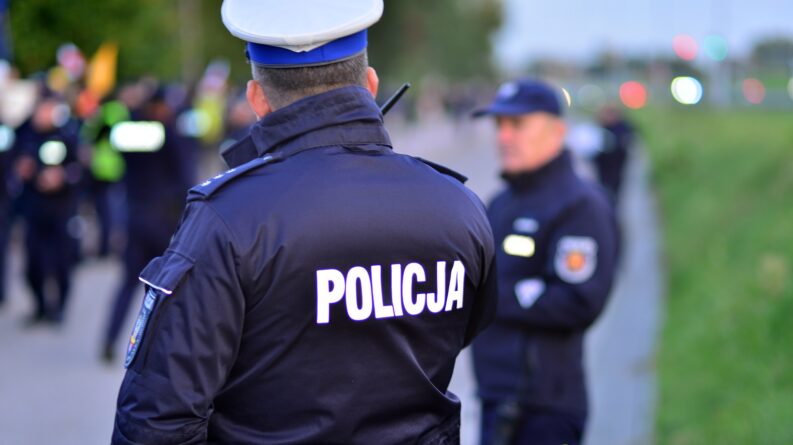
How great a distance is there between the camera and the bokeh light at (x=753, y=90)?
152ft

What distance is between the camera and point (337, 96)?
2396 mm

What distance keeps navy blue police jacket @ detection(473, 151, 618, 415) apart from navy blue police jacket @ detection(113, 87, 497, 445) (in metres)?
1.51

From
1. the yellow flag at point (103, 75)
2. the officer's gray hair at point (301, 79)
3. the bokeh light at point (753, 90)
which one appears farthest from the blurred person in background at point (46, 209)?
the bokeh light at point (753, 90)

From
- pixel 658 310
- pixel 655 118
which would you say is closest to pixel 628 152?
pixel 658 310

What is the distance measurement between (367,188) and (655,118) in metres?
39.6

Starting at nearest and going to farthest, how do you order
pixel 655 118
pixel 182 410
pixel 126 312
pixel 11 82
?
pixel 182 410, pixel 126 312, pixel 11 82, pixel 655 118

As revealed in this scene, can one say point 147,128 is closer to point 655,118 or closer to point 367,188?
point 367,188

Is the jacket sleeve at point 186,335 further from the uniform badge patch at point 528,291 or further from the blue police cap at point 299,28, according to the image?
the uniform badge patch at point 528,291

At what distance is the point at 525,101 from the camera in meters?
4.27

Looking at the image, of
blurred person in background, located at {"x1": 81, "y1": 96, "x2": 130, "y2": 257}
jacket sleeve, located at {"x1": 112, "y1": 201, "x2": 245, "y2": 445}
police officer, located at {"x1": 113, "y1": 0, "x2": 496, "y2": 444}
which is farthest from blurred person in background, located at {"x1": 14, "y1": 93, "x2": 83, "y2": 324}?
jacket sleeve, located at {"x1": 112, "y1": 201, "x2": 245, "y2": 445}

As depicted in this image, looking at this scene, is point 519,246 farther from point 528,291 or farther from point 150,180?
point 150,180

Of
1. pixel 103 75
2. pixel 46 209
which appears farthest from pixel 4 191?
pixel 103 75

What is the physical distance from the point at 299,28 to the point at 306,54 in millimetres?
71

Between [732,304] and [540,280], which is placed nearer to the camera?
[540,280]
